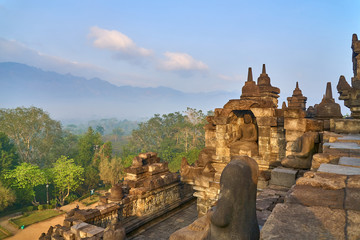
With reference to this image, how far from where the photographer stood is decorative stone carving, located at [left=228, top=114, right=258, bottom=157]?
9438 mm

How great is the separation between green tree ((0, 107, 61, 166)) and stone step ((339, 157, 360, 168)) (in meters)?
45.4

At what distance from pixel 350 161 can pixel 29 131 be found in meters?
46.5

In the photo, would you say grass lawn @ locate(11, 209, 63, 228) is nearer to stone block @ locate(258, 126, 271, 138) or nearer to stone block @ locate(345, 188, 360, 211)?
stone block @ locate(258, 126, 271, 138)

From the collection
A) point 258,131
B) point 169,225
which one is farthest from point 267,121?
point 169,225

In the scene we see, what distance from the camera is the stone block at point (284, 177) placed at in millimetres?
5723

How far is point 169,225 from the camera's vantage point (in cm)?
1077

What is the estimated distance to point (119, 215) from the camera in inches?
398

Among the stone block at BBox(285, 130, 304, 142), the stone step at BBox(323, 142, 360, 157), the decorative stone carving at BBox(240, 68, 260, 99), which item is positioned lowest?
the stone step at BBox(323, 142, 360, 157)

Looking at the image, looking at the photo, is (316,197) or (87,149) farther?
(87,149)

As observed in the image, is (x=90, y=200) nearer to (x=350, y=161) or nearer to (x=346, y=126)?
(x=346, y=126)

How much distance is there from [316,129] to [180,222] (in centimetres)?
734

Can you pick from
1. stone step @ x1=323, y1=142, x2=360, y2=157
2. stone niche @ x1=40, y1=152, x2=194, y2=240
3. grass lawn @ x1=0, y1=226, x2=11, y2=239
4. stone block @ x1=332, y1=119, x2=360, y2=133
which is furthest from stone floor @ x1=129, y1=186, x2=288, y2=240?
grass lawn @ x1=0, y1=226, x2=11, y2=239

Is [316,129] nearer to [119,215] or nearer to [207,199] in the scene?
[207,199]

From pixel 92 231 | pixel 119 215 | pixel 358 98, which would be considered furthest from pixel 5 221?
pixel 358 98
